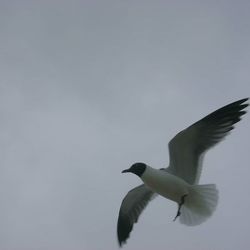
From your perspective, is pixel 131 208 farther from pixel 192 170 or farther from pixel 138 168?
pixel 192 170

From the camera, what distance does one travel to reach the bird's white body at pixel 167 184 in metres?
9.77

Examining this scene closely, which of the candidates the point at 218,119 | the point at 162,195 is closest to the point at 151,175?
the point at 162,195

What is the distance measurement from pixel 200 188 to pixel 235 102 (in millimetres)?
1195

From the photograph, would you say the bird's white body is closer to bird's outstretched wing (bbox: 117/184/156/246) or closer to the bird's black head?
the bird's black head

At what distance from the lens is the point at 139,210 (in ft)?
36.2

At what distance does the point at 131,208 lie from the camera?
1113 centimetres

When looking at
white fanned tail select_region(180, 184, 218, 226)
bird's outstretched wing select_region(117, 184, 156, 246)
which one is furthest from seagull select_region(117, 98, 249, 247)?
bird's outstretched wing select_region(117, 184, 156, 246)

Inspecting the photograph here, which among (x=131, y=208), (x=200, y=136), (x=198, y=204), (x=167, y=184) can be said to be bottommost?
(x=198, y=204)

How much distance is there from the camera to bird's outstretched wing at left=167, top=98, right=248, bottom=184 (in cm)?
987

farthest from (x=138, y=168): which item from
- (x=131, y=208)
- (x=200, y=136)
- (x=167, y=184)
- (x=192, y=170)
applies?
(x=131, y=208)

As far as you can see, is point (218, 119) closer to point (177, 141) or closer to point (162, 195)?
point (177, 141)

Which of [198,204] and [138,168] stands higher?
[138,168]

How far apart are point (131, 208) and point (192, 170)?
1434 mm

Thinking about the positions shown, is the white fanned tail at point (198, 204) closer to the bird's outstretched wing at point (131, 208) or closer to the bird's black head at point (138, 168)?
the bird's black head at point (138, 168)
